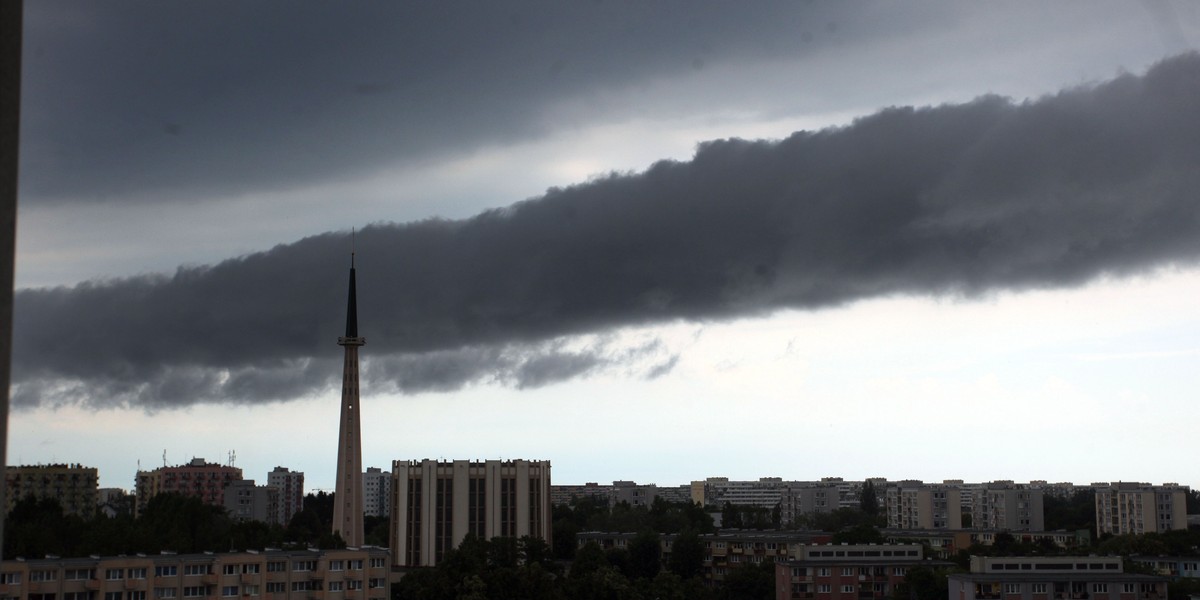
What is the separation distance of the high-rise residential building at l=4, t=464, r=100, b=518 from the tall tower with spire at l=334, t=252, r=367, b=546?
50933 mm

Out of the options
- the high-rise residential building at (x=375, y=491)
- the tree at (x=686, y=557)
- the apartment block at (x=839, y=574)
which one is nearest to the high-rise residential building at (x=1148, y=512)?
the tree at (x=686, y=557)

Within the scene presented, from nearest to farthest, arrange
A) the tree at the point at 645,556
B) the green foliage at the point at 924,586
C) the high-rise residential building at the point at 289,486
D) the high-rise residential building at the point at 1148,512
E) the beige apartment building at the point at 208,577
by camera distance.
Result: the beige apartment building at the point at 208,577 < the green foliage at the point at 924,586 < the tree at the point at 645,556 < the high-rise residential building at the point at 1148,512 < the high-rise residential building at the point at 289,486

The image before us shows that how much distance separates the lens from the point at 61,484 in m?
110

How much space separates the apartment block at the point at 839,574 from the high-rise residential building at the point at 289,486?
87.9 meters

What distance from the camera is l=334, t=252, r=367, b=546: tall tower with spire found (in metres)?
65.8

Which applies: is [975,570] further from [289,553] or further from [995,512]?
[995,512]

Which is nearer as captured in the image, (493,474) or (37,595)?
(37,595)

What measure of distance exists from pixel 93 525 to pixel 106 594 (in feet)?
49.7

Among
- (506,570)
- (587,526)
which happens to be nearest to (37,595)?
(506,570)

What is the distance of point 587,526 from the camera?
9700 centimetres

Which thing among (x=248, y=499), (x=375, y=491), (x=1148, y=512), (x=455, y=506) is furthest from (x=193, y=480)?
(x=1148, y=512)

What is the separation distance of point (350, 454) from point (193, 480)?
6435 cm

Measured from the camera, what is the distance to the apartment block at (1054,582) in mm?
46938

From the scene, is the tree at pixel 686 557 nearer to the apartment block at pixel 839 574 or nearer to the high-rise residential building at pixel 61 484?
the apartment block at pixel 839 574
